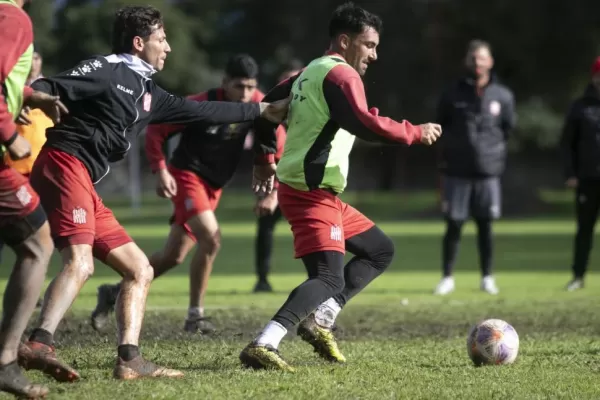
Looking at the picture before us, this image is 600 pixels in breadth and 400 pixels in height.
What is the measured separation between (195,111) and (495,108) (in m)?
7.65

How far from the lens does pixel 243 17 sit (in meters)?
71.5

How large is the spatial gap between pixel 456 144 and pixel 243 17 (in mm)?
58352

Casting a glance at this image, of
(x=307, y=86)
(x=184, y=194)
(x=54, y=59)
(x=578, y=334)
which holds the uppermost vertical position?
(x=307, y=86)

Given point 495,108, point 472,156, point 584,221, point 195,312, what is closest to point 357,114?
point 195,312

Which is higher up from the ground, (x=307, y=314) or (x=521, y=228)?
(x=307, y=314)

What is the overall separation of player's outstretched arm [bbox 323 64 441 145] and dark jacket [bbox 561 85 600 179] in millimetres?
7539

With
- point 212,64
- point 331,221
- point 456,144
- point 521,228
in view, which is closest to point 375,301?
Result: point 456,144

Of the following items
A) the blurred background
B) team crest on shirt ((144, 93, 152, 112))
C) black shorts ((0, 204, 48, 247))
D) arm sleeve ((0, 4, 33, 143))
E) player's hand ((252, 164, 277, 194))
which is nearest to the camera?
arm sleeve ((0, 4, 33, 143))

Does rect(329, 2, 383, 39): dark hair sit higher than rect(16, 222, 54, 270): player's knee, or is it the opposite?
rect(329, 2, 383, 39): dark hair

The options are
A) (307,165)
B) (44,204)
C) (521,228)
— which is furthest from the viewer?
(521,228)

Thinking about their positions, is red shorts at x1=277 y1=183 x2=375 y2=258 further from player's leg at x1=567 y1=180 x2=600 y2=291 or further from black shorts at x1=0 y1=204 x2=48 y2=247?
player's leg at x1=567 y1=180 x2=600 y2=291

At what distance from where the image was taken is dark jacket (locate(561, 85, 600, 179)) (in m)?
14.5

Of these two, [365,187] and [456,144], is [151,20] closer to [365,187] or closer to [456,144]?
[456,144]

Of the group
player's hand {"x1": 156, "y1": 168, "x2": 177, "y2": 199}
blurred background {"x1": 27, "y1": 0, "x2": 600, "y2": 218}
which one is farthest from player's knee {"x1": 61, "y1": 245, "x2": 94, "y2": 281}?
blurred background {"x1": 27, "y1": 0, "x2": 600, "y2": 218}
